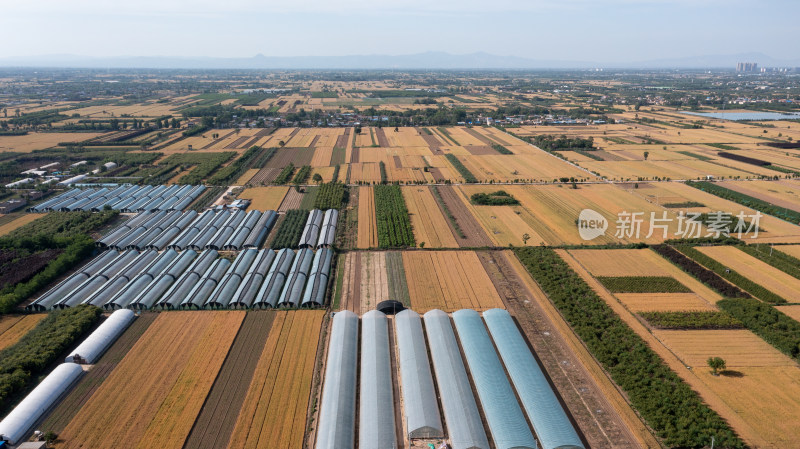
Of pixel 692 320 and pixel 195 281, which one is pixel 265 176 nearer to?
pixel 195 281

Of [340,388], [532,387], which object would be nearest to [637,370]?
[532,387]

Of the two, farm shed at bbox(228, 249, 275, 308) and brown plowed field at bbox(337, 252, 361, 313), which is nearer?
farm shed at bbox(228, 249, 275, 308)

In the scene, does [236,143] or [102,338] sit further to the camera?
[236,143]

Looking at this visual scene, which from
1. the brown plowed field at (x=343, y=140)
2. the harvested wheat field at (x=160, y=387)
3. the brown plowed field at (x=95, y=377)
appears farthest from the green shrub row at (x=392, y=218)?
the brown plowed field at (x=343, y=140)

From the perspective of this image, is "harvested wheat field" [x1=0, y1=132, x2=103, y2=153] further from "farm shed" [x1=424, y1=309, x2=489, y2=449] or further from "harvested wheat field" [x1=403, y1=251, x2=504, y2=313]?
"farm shed" [x1=424, y1=309, x2=489, y2=449]

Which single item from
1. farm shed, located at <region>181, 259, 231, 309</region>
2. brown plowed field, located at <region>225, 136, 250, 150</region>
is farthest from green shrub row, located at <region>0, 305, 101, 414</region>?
brown plowed field, located at <region>225, 136, 250, 150</region>

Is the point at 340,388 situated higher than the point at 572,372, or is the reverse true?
the point at 340,388

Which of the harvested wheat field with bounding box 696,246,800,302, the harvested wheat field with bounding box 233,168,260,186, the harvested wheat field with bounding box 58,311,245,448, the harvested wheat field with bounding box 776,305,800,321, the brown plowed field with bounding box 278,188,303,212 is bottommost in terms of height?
the harvested wheat field with bounding box 58,311,245,448

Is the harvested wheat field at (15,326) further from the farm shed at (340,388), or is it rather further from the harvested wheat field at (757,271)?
the harvested wheat field at (757,271)
